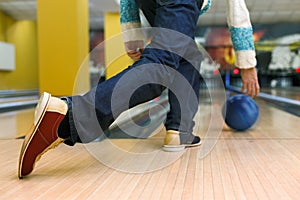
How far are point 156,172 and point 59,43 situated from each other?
13.7 feet

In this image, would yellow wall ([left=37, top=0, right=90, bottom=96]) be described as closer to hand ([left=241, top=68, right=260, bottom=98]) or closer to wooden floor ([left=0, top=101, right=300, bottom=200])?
wooden floor ([left=0, top=101, right=300, bottom=200])

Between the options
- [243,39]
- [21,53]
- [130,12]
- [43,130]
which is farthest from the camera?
[21,53]

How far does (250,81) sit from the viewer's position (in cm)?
130

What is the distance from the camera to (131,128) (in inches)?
73.2

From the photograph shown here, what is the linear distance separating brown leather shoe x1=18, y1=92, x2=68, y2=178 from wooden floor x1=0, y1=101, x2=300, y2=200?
0.05 m

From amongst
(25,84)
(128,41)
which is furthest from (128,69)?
(25,84)

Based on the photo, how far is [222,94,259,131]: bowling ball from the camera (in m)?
1.82

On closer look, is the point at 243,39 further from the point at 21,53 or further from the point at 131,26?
the point at 21,53

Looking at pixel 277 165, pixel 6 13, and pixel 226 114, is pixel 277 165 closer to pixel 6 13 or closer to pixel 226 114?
pixel 226 114

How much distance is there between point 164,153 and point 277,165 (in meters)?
0.37

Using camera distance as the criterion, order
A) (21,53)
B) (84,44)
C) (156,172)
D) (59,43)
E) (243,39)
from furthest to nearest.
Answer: (21,53) < (84,44) < (59,43) < (243,39) < (156,172)

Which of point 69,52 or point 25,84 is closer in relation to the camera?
point 69,52

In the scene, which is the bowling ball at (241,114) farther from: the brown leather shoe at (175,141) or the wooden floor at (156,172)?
the brown leather shoe at (175,141)

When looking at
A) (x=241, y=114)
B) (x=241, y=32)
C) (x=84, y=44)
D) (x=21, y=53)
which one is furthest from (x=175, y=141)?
(x=21, y=53)
